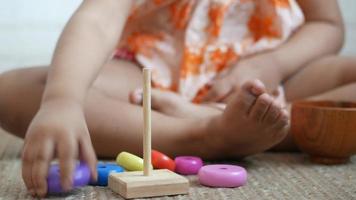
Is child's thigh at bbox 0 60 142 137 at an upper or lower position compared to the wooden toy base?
upper

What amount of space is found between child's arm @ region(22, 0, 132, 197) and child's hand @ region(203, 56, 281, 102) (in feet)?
0.65

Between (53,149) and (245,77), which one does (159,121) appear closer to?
(245,77)

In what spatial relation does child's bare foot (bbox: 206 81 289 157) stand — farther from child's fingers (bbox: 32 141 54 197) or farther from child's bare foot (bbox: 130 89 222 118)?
child's fingers (bbox: 32 141 54 197)

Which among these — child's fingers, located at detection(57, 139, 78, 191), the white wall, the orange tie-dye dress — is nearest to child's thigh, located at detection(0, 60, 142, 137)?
the orange tie-dye dress

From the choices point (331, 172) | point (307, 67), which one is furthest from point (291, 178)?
point (307, 67)

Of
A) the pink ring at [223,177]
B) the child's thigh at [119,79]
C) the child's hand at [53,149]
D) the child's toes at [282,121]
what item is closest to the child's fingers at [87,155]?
the child's hand at [53,149]

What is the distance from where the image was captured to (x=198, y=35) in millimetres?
1149

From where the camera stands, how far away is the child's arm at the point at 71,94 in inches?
25.5

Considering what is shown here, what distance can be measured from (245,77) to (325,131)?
20cm

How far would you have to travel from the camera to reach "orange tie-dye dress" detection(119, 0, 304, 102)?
112 centimetres

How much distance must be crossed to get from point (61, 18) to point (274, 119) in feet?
3.33

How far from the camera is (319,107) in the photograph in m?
0.90

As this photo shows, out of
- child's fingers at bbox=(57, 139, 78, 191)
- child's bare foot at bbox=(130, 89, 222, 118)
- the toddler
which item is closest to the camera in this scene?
child's fingers at bbox=(57, 139, 78, 191)

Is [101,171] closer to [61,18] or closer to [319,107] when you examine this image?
[319,107]
